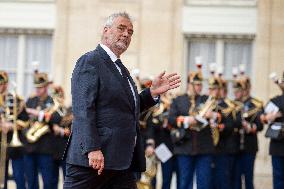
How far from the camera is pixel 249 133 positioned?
620 inches

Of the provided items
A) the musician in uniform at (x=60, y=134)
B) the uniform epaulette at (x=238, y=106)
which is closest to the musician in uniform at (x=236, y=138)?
the uniform epaulette at (x=238, y=106)

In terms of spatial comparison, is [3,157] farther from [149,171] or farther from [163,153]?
[163,153]

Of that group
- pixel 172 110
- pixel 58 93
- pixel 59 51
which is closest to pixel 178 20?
pixel 59 51

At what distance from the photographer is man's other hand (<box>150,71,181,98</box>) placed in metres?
7.93

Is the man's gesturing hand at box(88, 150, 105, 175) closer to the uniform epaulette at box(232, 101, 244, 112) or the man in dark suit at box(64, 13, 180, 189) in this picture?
the man in dark suit at box(64, 13, 180, 189)

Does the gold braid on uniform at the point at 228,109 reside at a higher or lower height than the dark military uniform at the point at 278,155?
higher

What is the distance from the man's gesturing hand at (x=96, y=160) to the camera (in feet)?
23.8

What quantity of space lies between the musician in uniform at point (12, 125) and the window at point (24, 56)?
596cm

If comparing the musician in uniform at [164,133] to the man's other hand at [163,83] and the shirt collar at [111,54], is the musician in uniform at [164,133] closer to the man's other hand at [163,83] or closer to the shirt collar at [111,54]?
the man's other hand at [163,83]

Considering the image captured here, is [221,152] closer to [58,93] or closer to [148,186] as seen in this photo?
[148,186]

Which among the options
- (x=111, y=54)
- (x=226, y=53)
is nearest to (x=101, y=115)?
(x=111, y=54)

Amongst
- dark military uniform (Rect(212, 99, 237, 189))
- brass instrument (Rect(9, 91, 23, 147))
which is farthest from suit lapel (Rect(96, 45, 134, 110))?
dark military uniform (Rect(212, 99, 237, 189))

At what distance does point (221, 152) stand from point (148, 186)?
122cm

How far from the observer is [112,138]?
24.5ft
